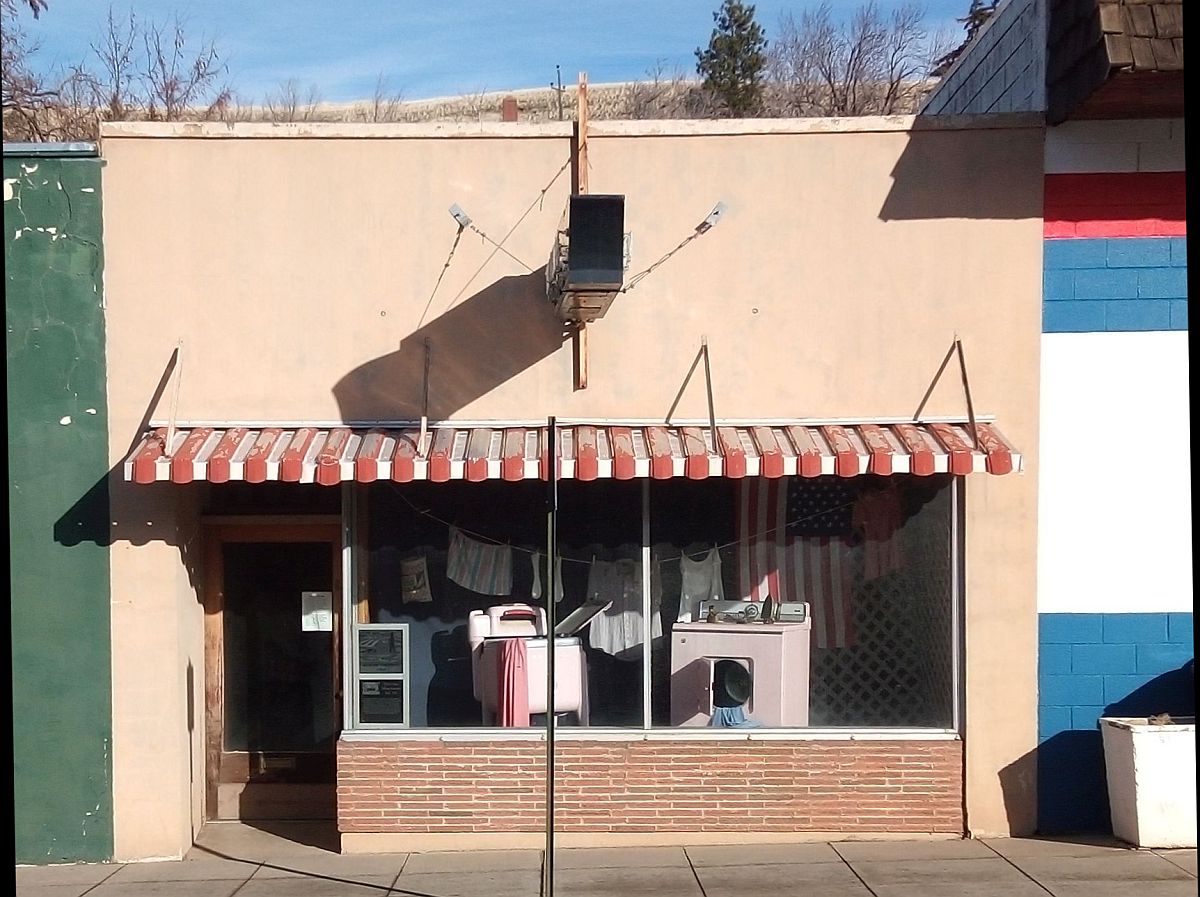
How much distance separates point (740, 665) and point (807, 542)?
99 centimetres

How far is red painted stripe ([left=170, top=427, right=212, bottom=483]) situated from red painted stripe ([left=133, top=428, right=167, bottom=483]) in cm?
12

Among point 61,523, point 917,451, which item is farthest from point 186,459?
point 917,451

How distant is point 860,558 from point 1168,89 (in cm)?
365

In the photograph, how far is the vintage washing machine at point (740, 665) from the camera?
9.14 meters

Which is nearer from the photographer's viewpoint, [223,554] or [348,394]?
[348,394]

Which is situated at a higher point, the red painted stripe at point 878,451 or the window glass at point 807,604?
the red painted stripe at point 878,451

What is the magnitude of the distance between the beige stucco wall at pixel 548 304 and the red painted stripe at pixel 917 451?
0.40 m

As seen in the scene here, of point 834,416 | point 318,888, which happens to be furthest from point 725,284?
point 318,888

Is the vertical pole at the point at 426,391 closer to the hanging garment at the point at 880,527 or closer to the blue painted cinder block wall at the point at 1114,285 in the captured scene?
the hanging garment at the point at 880,527

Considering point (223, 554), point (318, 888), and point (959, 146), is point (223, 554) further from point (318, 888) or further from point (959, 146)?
point (959, 146)

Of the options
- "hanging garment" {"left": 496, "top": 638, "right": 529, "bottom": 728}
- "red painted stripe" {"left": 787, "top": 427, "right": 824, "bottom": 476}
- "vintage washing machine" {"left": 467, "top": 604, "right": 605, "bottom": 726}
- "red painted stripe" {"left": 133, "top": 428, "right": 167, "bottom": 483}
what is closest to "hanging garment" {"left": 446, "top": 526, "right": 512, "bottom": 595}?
"vintage washing machine" {"left": 467, "top": 604, "right": 605, "bottom": 726}

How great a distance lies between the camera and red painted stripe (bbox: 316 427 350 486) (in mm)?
8195

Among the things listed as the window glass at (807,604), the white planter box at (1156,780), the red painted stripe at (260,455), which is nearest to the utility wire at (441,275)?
the red painted stripe at (260,455)

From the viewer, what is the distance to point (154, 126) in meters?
8.97
